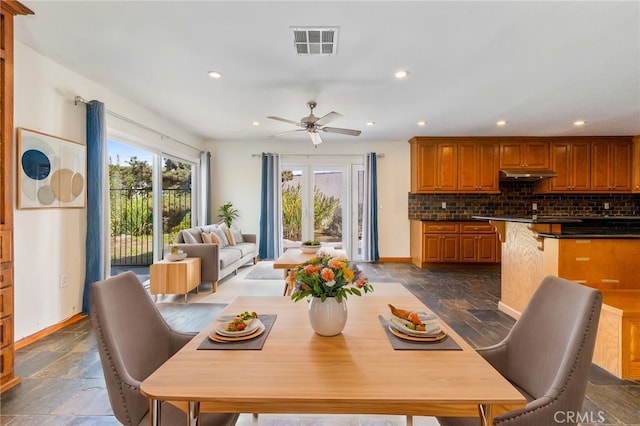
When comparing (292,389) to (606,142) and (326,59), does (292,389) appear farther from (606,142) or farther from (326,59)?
(606,142)

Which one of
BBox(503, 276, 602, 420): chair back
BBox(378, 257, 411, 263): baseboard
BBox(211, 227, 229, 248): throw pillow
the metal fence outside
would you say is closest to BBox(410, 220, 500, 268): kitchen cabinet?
BBox(378, 257, 411, 263): baseboard

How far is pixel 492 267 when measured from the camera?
5984 mm

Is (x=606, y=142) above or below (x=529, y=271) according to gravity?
above

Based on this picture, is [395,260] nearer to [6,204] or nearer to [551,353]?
[551,353]

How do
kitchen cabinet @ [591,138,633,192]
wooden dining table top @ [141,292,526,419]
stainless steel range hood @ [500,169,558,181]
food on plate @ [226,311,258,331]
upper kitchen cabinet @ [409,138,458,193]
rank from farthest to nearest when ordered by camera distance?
upper kitchen cabinet @ [409,138,458,193] < kitchen cabinet @ [591,138,633,192] < stainless steel range hood @ [500,169,558,181] < food on plate @ [226,311,258,331] < wooden dining table top @ [141,292,526,419]

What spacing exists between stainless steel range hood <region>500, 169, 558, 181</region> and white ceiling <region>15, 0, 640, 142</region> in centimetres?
133

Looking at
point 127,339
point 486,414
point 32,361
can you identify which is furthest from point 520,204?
point 32,361

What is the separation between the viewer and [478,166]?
241 inches

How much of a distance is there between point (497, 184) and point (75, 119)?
264 inches

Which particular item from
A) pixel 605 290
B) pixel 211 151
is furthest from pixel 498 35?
pixel 211 151

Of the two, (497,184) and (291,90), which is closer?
(291,90)

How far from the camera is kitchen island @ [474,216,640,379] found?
7.22 feet

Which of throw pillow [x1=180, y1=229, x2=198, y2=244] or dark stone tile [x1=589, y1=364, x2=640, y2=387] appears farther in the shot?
throw pillow [x1=180, y1=229, x2=198, y2=244]

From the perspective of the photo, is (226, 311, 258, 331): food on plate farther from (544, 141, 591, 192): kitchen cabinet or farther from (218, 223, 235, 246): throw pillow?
(544, 141, 591, 192): kitchen cabinet
